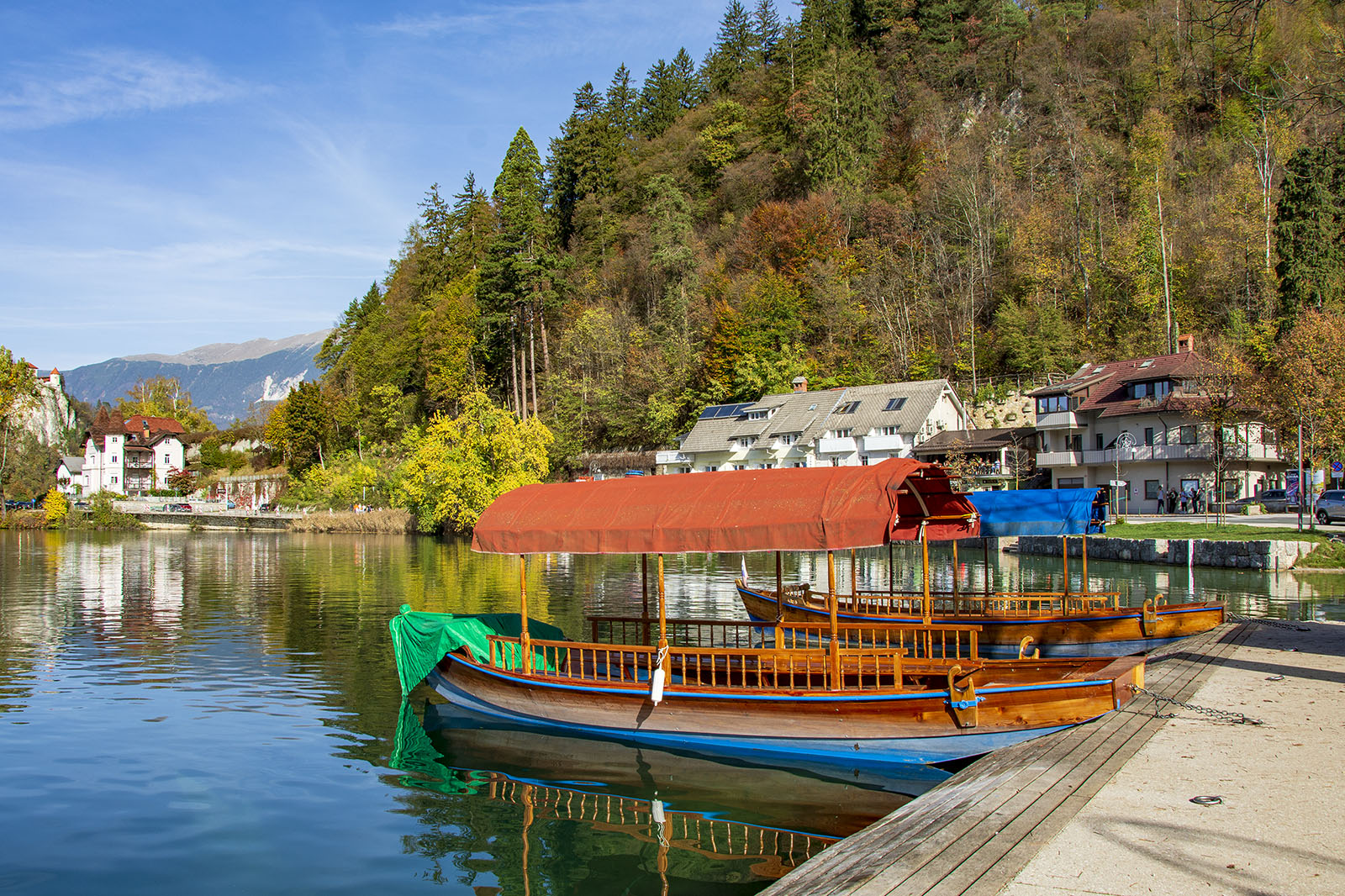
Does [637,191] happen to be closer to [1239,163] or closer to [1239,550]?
[1239,163]

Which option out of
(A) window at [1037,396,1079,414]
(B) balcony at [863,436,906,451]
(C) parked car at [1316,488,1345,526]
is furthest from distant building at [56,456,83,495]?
(C) parked car at [1316,488,1345,526]

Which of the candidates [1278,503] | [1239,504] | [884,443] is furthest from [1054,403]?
[1278,503]

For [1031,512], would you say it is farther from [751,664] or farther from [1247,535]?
A: [1247,535]

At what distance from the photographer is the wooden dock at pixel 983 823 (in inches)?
279

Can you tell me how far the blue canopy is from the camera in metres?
21.9

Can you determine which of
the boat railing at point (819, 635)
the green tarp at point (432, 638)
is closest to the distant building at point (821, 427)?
the boat railing at point (819, 635)

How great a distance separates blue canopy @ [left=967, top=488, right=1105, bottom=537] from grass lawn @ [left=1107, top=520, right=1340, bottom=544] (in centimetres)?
1947

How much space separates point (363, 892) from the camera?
31.2 ft

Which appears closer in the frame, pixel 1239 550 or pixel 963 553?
pixel 1239 550

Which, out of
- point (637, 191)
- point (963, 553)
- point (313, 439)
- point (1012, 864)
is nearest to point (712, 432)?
point (963, 553)

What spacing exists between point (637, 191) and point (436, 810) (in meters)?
86.4

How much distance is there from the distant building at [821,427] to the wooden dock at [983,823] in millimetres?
48770

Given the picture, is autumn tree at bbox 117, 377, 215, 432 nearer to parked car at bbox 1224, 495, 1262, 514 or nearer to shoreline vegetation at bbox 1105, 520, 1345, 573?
shoreline vegetation at bbox 1105, 520, 1345, 573

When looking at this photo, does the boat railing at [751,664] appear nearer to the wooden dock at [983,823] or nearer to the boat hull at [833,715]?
the boat hull at [833,715]
